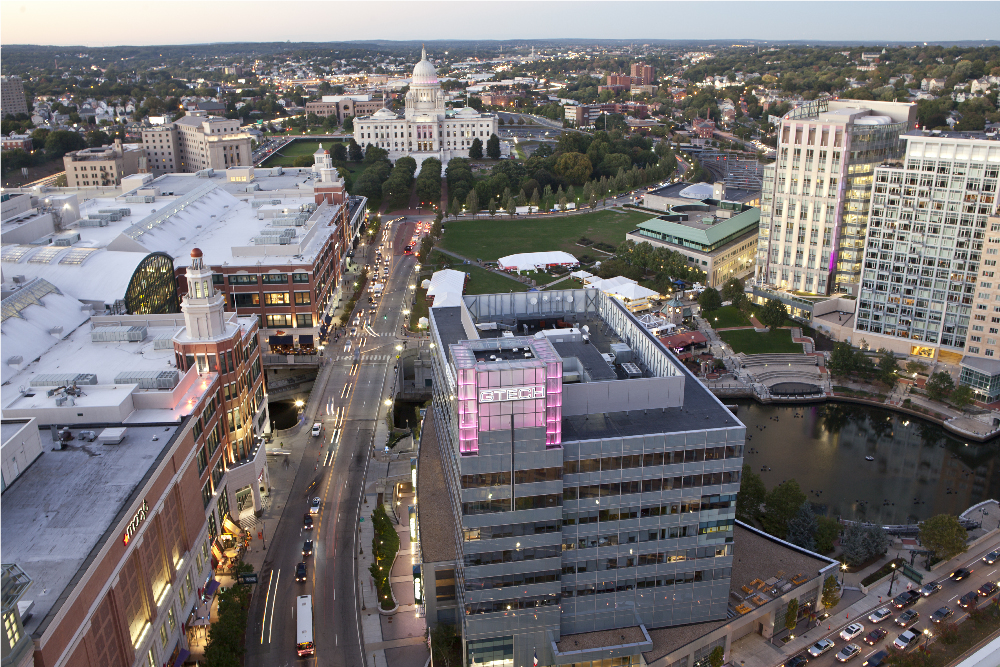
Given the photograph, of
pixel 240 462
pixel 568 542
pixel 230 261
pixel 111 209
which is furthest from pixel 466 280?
pixel 568 542

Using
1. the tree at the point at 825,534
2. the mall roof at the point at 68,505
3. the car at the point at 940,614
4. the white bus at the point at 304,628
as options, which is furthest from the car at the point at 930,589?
the mall roof at the point at 68,505

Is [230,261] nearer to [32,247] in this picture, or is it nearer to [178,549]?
[32,247]

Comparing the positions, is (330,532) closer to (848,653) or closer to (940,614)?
(848,653)

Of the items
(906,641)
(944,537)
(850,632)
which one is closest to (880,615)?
(906,641)

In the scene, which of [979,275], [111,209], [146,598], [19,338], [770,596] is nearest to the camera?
[146,598]

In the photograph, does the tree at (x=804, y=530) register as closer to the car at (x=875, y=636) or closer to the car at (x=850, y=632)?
the car at (x=850, y=632)

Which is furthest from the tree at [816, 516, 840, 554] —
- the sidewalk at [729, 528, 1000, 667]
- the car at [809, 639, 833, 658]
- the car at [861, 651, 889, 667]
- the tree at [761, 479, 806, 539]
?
the car at [861, 651, 889, 667]
